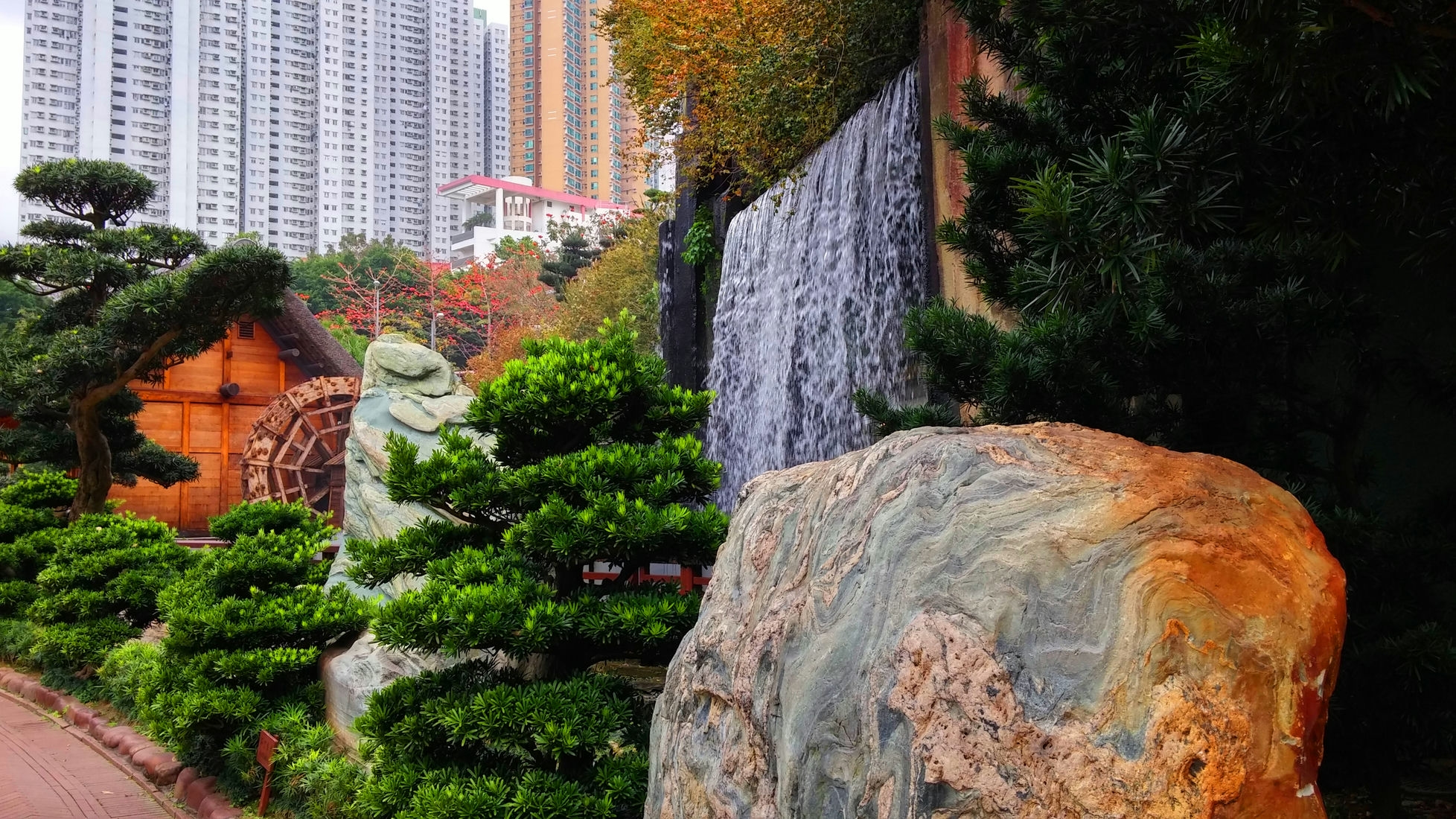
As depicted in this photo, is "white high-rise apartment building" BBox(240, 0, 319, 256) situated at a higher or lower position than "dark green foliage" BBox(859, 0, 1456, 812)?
higher

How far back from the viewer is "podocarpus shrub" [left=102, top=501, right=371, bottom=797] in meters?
6.45

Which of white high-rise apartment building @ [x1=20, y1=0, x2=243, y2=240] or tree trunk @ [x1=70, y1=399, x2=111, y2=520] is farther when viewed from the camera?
white high-rise apartment building @ [x1=20, y1=0, x2=243, y2=240]

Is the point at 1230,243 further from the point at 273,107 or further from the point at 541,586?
the point at 273,107

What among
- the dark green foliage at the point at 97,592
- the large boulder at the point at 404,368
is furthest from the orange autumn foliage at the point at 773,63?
the dark green foliage at the point at 97,592

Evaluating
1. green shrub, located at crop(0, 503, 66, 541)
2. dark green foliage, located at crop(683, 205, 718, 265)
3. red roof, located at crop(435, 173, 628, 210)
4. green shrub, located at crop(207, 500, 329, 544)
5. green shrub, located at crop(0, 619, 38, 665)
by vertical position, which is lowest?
green shrub, located at crop(0, 619, 38, 665)

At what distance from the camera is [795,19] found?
9.72 meters

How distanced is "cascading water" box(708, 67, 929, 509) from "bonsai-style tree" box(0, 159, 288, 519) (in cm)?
548

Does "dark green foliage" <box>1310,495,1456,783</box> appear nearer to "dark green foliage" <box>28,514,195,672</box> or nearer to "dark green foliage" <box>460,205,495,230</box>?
"dark green foliage" <box>28,514,195,672</box>

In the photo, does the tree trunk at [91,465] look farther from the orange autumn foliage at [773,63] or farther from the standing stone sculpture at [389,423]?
the orange autumn foliage at [773,63]

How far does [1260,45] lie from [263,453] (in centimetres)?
1729

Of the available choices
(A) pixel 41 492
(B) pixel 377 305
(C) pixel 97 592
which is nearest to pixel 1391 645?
(C) pixel 97 592

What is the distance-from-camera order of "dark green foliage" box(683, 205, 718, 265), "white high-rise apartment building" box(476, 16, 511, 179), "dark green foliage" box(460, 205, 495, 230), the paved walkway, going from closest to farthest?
the paved walkway
"dark green foliage" box(683, 205, 718, 265)
"dark green foliage" box(460, 205, 495, 230)
"white high-rise apartment building" box(476, 16, 511, 179)

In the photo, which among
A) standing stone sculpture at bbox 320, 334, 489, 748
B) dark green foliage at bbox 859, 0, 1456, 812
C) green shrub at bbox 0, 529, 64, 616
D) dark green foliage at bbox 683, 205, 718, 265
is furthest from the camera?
dark green foliage at bbox 683, 205, 718, 265

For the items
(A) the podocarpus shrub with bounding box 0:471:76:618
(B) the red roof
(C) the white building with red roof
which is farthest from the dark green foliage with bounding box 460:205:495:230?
(A) the podocarpus shrub with bounding box 0:471:76:618
